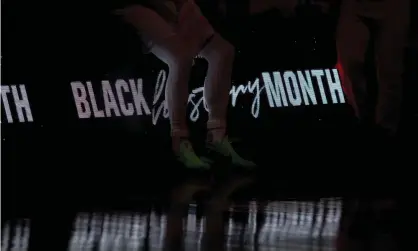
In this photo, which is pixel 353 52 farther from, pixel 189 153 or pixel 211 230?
pixel 211 230

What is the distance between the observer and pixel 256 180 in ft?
16.1

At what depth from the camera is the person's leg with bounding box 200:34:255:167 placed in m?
5.05

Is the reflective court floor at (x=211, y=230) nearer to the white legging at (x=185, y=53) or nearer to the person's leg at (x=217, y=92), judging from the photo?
the person's leg at (x=217, y=92)

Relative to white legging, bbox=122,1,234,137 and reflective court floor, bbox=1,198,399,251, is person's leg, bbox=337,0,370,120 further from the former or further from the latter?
reflective court floor, bbox=1,198,399,251

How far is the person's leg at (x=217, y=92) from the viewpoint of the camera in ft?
16.6

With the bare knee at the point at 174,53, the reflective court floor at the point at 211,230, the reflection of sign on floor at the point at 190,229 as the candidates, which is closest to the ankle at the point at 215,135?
the bare knee at the point at 174,53

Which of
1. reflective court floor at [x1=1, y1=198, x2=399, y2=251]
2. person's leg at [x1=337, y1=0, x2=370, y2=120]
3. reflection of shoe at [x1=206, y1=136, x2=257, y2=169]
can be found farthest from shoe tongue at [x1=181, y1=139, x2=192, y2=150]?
person's leg at [x1=337, y1=0, x2=370, y2=120]

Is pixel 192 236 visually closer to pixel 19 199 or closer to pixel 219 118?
pixel 19 199

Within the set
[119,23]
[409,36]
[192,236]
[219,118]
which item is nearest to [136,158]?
[219,118]

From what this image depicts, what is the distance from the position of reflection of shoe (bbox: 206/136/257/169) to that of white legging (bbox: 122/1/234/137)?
13 centimetres

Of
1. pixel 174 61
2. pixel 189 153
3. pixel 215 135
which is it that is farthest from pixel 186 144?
pixel 174 61

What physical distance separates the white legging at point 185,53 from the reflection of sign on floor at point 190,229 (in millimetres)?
1355

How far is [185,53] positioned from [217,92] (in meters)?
0.40

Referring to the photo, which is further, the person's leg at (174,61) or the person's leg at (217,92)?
the person's leg at (217,92)
